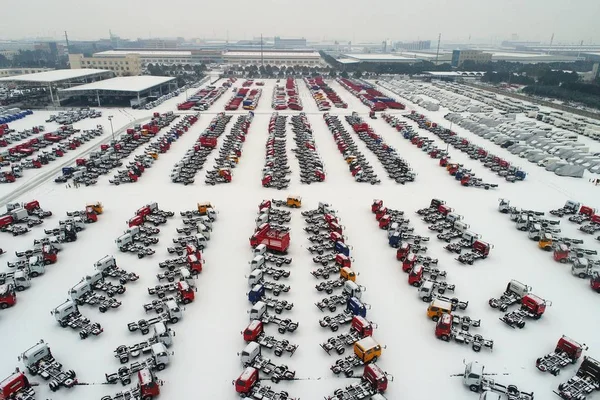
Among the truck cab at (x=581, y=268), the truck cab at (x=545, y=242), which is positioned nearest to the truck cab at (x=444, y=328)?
the truck cab at (x=581, y=268)

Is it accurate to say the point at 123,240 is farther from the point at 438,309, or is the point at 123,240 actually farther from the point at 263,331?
the point at 438,309

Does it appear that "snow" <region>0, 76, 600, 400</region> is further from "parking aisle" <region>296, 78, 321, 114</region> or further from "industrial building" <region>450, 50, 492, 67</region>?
"industrial building" <region>450, 50, 492, 67</region>

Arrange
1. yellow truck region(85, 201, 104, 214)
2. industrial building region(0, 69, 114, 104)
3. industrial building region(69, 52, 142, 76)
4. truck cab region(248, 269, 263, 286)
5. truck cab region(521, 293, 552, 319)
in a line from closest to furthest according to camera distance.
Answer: truck cab region(521, 293, 552, 319)
truck cab region(248, 269, 263, 286)
yellow truck region(85, 201, 104, 214)
industrial building region(0, 69, 114, 104)
industrial building region(69, 52, 142, 76)

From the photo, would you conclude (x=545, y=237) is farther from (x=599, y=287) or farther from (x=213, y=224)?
(x=213, y=224)

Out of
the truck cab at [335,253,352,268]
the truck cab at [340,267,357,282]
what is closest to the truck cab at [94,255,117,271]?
the truck cab at [335,253,352,268]

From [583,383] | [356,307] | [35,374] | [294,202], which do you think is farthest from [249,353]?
[294,202]
